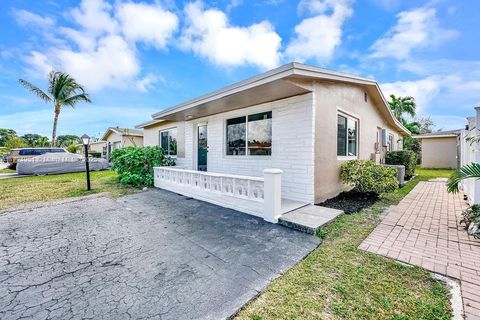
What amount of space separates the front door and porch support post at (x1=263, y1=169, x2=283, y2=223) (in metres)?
4.84

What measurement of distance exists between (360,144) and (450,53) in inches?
322

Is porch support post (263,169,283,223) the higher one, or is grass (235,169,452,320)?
porch support post (263,169,283,223)

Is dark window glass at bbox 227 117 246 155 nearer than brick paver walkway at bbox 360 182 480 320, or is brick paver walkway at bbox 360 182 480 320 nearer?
brick paver walkway at bbox 360 182 480 320

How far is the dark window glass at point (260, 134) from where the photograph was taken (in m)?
6.30

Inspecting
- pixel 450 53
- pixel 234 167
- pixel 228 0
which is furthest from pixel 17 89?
pixel 450 53

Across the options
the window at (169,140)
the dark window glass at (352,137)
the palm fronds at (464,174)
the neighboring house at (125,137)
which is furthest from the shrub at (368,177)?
the neighboring house at (125,137)

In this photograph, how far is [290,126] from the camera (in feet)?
18.5

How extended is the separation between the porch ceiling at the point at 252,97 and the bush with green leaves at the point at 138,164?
248 cm

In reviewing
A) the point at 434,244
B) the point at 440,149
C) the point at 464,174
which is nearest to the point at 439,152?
the point at 440,149

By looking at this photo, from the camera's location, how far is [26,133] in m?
62.5

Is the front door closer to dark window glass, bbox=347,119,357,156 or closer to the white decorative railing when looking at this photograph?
the white decorative railing

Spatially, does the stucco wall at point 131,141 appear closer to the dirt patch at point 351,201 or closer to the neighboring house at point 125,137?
the neighboring house at point 125,137

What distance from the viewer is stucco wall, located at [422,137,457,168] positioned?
1711 centimetres

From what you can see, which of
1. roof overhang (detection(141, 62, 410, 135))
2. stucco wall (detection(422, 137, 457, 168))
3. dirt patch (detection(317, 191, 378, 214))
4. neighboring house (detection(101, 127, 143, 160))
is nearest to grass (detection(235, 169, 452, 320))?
dirt patch (detection(317, 191, 378, 214))
